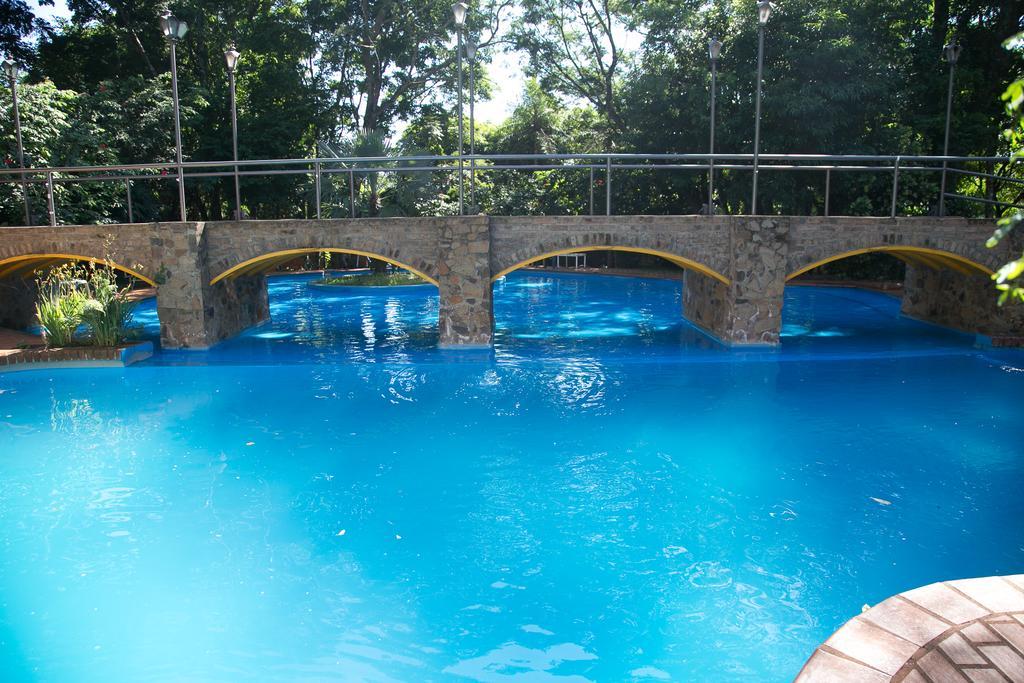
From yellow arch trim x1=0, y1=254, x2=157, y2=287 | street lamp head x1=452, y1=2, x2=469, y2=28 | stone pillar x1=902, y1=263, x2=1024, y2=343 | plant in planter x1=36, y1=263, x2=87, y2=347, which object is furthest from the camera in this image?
stone pillar x1=902, y1=263, x2=1024, y2=343

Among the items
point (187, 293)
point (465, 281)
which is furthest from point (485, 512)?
point (187, 293)

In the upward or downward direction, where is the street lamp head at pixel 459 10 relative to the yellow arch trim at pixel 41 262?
upward

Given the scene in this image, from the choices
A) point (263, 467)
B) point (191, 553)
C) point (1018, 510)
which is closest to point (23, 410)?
point (263, 467)

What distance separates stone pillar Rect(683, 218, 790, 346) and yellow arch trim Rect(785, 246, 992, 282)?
40cm

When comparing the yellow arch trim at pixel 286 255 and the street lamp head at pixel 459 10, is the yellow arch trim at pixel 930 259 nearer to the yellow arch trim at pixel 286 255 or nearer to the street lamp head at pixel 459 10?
the yellow arch trim at pixel 286 255

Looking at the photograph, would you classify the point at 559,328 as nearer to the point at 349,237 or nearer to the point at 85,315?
the point at 349,237

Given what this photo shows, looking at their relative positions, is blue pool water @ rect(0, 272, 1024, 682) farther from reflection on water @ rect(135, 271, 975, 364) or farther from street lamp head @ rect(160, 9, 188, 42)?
street lamp head @ rect(160, 9, 188, 42)

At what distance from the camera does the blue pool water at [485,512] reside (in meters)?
4.55

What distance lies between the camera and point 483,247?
12.3 meters

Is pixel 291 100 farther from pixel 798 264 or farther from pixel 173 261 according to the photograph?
pixel 798 264

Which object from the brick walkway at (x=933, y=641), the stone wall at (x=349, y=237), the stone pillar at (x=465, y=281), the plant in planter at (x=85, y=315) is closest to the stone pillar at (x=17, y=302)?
the plant in planter at (x=85, y=315)

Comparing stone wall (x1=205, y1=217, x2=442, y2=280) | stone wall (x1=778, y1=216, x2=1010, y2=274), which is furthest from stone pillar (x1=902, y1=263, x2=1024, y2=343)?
stone wall (x1=205, y1=217, x2=442, y2=280)

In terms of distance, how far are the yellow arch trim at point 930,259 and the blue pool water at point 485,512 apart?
1.81m

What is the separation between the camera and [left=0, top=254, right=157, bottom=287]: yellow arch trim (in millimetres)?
12664
